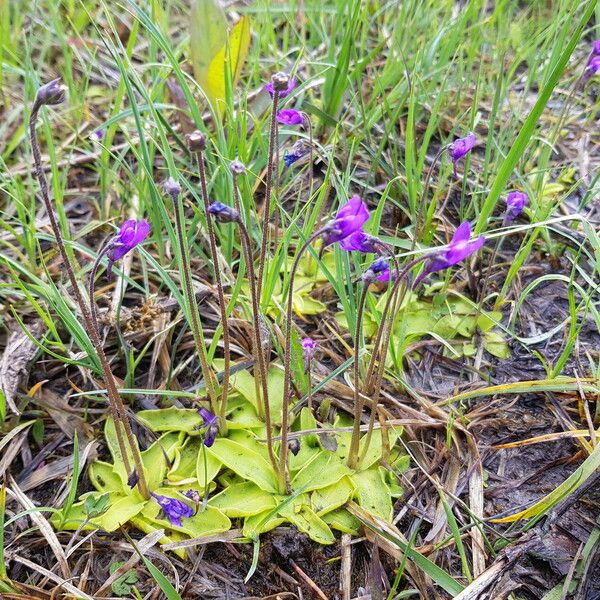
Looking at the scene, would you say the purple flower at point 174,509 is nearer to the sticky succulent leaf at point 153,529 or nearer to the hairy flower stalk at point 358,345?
the sticky succulent leaf at point 153,529

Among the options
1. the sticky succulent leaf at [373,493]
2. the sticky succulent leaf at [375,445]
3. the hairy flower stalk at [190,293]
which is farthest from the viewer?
the sticky succulent leaf at [375,445]

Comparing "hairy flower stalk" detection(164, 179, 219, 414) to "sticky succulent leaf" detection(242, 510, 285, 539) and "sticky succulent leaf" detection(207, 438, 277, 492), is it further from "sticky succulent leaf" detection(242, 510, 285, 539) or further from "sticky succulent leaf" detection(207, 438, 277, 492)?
"sticky succulent leaf" detection(242, 510, 285, 539)

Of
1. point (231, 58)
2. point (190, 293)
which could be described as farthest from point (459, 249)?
point (231, 58)

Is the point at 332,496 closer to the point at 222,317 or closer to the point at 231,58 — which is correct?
the point at 222,317

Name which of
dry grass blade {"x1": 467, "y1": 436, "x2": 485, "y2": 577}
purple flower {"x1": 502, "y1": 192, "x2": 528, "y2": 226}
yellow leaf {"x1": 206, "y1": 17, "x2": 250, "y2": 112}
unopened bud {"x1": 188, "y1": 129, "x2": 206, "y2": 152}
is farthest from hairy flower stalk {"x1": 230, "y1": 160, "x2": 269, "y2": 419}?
yellow leaf {"x1": 206, "y1": 17, "x2": 250, "y2": 112}

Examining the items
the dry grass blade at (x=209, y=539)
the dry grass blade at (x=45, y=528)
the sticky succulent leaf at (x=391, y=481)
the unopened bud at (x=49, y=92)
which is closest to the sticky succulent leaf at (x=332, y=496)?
the sticky succulent leaf at (x=391, y=481)
